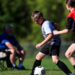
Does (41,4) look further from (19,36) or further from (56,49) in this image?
(56,49)

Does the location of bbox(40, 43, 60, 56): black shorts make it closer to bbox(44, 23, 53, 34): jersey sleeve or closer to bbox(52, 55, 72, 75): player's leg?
bbox(52, 55, 72, 75): player's leg

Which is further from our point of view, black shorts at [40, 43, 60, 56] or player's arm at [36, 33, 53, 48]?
black shorts at [40, 43, 60, 56]

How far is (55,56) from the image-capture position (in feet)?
31.9

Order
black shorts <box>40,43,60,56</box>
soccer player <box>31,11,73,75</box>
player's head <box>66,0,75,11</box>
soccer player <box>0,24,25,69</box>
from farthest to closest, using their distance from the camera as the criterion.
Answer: soccer player <box>0,24,25,69</box> → black shorts <box>40,43,60,56</box> → soccer player <box>31,11,73,75</box> → player's head <box>66,0,75,11</box>

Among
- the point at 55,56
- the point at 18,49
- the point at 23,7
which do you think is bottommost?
the point at 23,7

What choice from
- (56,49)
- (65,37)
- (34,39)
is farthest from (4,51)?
(34,39)

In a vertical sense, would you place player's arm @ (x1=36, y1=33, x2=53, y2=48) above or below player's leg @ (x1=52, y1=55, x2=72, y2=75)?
above

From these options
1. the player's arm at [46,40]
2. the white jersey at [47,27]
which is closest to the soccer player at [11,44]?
the white jersey at [47,27]

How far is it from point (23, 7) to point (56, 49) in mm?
33223

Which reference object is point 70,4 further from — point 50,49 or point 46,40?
point 50,49

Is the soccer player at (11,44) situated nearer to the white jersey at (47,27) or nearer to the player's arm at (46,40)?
the white jersey at (47,27)

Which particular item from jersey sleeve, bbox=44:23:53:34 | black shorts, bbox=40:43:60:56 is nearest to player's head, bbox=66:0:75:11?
jersey sleeve, bbox=44:23:53:34

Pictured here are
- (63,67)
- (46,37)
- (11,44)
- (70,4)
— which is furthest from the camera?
(11,44)

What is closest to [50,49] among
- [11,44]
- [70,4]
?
[70,4]
